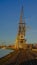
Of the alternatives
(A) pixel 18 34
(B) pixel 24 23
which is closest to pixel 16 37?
(A) pixel 18 34

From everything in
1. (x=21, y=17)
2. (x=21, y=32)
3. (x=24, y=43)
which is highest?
(x=21, y=17)

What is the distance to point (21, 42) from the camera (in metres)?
157

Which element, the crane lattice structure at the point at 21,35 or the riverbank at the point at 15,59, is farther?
the crane lattice structure at the point at 21,35

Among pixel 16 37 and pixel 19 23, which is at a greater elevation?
pixel 19 23

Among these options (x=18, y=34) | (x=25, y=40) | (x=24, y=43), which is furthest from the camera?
(x=18, y=34)

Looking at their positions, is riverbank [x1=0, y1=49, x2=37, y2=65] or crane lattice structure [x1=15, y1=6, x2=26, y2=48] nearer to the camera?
riverbank [x1=0, y1=49, x2=37, y2=65]

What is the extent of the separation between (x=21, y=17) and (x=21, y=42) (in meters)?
25.9

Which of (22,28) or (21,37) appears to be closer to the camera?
(21,37)

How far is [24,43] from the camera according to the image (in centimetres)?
14962

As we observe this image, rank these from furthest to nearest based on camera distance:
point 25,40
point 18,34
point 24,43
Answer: point 18,34 → point 25,40 → point 24,43

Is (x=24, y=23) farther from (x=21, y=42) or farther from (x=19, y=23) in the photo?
(x=21, y=42)

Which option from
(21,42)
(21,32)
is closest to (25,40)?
(21,42)

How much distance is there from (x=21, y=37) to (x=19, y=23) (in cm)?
1383

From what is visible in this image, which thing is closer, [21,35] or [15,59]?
[15,59]
